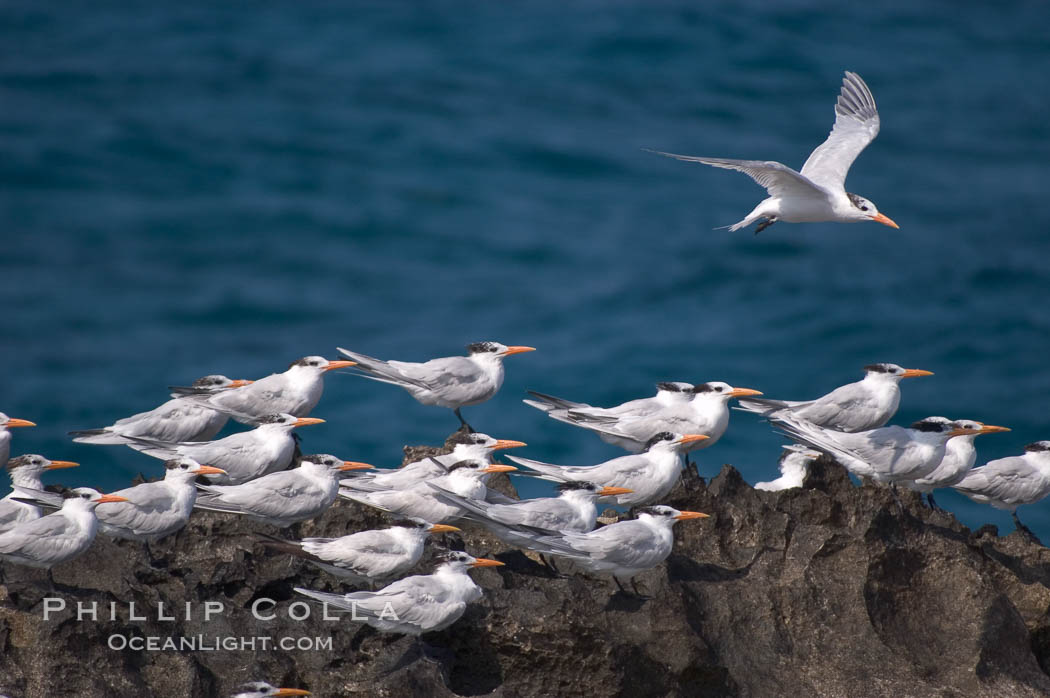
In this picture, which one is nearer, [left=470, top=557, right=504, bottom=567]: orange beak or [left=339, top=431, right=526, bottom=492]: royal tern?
[left=470, top=557, right=504, bottom=567]: orange beak

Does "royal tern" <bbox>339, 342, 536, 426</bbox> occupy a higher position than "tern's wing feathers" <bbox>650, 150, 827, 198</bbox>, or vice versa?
"tern's wing feathers" <bbox>650, 150, 827, 198</bbox>

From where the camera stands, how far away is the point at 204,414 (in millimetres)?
11492

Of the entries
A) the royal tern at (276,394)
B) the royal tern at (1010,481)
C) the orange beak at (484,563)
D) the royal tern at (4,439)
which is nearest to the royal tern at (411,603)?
the orange beak at (484,563)

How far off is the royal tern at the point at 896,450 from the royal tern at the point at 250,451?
4.14 meters

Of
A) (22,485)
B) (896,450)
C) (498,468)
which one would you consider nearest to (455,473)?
(498,468)

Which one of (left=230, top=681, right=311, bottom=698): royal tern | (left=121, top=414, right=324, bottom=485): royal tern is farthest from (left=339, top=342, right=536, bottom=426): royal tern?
(left=230, top=681, right=311, bottom=698): royal tern

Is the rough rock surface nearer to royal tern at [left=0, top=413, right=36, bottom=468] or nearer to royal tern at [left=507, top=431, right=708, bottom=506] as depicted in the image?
royal tern at [left=507, top=431, right=708, bottom=506]

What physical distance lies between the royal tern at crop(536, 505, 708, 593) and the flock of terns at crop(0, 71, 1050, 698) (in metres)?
0.01

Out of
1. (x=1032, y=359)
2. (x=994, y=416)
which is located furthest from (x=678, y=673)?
(x=1032, y=359)

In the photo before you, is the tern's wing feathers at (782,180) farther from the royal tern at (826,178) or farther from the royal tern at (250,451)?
the royal tern at (250,451)

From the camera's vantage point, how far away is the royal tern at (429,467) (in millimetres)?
10094

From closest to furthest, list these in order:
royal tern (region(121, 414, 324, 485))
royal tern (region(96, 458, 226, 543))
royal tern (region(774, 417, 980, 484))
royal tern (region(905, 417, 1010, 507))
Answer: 1. royal tern (region(96, 458, 226, 543))
2. royal tern (region(121, 414, 324, 485))
3. royal tern (region(774, 417, 980, 484))
4. royal tern (region(905, 417, 1010, 507))

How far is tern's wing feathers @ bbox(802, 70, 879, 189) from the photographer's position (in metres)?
13.8

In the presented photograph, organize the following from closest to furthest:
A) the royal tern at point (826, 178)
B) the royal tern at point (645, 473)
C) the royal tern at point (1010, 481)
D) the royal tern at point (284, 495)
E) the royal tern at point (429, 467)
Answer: the royal tern at point (284, 495) → the royal tern at point (429, 467) → the royal tern at point (645, 473) → the royal tern at point (1010, 481) → the royal tern at point (826, 178)
